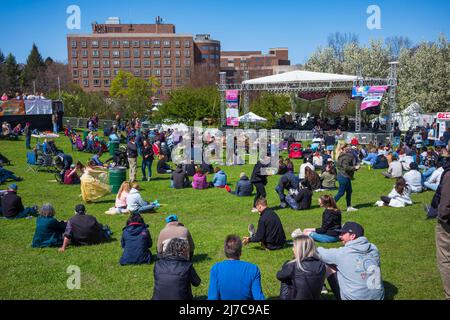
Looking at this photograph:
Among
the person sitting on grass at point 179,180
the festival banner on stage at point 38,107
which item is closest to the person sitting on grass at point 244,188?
the person sitting on grass at point 179,180

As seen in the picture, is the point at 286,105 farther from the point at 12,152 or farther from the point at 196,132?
the point at 12,152

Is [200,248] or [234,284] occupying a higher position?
[234,284]

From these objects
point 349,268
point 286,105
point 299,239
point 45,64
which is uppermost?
point 45,64

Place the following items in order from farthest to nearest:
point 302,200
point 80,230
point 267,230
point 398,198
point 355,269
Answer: point 398,198 < point 302,200 < point 80,230 < point 267,230 < point 355,269

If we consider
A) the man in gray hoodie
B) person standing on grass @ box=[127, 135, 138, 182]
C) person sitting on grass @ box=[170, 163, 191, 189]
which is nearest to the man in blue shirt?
the man in gray hoodie

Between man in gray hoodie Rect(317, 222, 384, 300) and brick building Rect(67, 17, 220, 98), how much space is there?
10418 centimetres

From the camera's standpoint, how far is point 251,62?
13700cm

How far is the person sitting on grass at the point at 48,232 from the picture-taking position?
913cm

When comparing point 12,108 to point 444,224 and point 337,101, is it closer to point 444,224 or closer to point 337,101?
point 337,101

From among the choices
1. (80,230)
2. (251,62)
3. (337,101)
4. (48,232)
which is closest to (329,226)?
(80,230)

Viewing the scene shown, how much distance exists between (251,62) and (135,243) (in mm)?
132569

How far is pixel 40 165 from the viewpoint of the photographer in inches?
772
